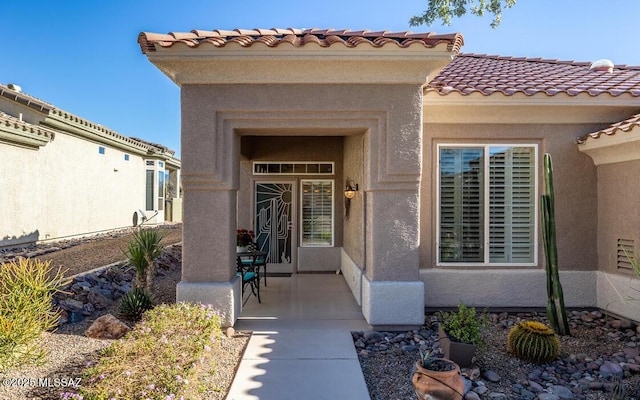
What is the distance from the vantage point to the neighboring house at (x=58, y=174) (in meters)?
13.0

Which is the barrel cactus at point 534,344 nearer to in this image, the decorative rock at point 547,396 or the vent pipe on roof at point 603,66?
the decorative rock at point 547,396

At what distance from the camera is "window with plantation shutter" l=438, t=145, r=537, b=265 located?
290 inches

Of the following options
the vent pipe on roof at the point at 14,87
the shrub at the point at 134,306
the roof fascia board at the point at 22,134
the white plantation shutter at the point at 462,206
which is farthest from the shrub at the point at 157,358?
the vent pipe on roof at the point at 14,87

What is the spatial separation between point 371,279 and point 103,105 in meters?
40.6

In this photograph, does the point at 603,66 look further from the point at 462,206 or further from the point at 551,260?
the point at 551,260

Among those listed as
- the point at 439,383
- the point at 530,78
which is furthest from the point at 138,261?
the point at 530,78

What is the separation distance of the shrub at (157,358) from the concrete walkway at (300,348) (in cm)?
69

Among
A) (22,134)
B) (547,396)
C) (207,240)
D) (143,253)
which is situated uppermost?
(22,134)

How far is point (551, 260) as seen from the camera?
5.95 m

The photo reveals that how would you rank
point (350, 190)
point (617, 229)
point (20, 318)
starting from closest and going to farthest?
point (20, 318), point (617, 229), point (350, 190)

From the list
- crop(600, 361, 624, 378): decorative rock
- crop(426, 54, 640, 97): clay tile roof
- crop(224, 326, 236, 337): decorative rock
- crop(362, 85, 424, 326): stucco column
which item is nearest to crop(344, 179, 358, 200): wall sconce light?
crop(362, 85, 424, 326): stucco column

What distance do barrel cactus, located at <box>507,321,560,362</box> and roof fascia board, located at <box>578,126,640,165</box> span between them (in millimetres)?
3728

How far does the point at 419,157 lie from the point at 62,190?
51.2 feet

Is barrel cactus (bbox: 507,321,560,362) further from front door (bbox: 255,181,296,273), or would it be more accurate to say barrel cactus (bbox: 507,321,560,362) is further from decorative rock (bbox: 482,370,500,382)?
front door (bbox: 255,181,296,273)
